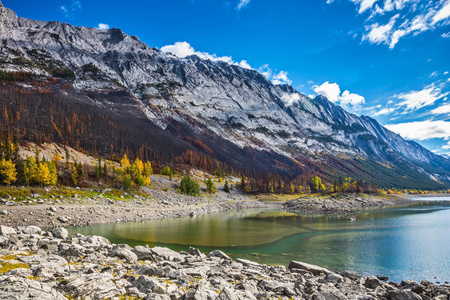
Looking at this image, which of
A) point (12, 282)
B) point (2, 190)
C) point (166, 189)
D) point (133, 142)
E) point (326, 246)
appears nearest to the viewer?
point (12, 282)

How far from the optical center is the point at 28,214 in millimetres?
50312

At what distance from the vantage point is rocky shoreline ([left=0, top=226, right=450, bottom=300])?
1238 cm

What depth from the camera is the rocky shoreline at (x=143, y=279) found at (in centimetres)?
1238

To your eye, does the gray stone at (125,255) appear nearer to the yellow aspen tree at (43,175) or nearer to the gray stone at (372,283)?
the gray stone at (372,283)

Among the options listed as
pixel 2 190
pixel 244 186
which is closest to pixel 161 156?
pixel 244 186

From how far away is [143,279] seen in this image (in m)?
14.4

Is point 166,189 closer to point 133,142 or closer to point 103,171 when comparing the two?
point 103,171

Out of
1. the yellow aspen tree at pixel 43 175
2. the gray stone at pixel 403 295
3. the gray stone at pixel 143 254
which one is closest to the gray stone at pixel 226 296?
the gray stone at pixel 143 254

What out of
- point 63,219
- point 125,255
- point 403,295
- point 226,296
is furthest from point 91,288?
point 63,219

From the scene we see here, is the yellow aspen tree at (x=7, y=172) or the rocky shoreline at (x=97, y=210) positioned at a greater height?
the yellow aspen tree at (x=7, y=172)

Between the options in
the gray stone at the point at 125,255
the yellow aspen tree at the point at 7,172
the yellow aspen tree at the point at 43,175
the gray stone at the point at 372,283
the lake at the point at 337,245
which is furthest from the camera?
the yellow aspen tree at the point at 43,175

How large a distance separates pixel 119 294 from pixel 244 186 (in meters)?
147

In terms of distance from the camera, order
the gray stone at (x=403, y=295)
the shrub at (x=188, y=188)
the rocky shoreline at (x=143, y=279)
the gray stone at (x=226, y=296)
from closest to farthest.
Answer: the rocky shoreline at (x=143, y=279)
the gray stone at (x=226, y=296)
the gray stone at (x=403, y=295)
the shrub at (x=188, y=188)

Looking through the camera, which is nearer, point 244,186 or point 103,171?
point 103,171
